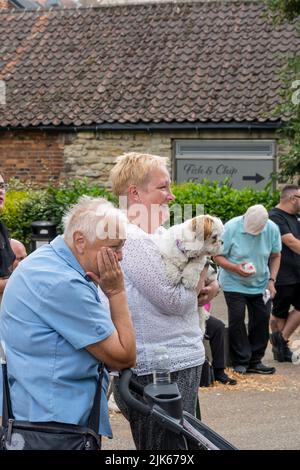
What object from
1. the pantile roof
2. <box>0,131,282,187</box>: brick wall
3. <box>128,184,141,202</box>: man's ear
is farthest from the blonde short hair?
<box>0,131,282,187</box>: brick wall

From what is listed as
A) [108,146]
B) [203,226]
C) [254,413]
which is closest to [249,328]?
[254,413]

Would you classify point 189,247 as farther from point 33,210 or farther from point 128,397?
point 33,210

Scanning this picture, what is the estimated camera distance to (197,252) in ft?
16.9

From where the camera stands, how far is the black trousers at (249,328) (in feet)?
34.0

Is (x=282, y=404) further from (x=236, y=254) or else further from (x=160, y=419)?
(x=160, y=419)

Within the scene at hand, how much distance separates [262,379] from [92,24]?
58.5 ft

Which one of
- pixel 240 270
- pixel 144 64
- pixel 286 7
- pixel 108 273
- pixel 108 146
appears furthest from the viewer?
pixel 144 64

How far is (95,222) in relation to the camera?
13.4 feet

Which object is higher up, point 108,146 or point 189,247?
point 189,247

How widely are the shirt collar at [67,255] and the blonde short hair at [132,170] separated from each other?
984 millimetres

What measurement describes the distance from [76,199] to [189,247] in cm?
1405

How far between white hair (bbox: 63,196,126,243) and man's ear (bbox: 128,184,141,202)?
88 cm

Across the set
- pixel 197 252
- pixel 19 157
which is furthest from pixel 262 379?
pixel 19 157

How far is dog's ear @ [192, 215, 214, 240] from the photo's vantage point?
202 inches
